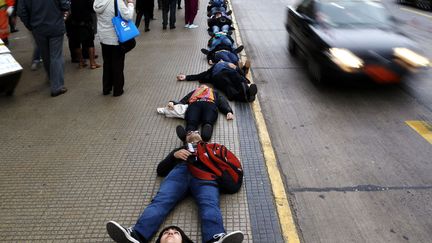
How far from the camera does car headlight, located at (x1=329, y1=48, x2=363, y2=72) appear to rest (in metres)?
5.97

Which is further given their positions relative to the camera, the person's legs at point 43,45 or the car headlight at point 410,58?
the person's legs at point 43,45

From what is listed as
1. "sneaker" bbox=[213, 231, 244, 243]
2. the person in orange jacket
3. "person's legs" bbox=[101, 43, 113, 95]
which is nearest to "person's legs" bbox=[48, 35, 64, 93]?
"person's legs" bbox=[101, 43, 113, 95]

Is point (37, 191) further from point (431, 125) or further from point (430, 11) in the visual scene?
point (430, 11)

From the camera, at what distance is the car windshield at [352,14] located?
22.6 feet

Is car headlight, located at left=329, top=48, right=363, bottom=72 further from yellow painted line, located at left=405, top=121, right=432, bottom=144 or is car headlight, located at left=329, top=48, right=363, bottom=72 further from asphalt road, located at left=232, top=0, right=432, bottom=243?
yellow painted line, located at left=405, top=121, right=432, bottom=144

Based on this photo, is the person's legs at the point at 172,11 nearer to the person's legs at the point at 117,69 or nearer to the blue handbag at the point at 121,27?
the person's legs at the point at 117,69

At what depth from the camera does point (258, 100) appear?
254 inches

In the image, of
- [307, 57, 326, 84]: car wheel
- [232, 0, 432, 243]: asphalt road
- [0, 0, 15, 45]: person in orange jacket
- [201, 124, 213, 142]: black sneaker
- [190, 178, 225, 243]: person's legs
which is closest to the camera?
[190, 178, 225, 243]: person's legs

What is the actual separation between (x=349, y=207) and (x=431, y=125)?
103 inches

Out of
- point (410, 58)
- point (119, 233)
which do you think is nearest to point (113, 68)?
point (119, 233)

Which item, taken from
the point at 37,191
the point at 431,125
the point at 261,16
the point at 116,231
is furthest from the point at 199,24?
the point at 116,231

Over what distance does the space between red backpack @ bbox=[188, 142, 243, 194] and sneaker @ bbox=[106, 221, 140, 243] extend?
3.10ft

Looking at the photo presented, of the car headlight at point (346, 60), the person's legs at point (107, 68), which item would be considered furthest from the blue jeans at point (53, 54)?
the car headlight at point (346, 60)

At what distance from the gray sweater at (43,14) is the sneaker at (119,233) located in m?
4.23
